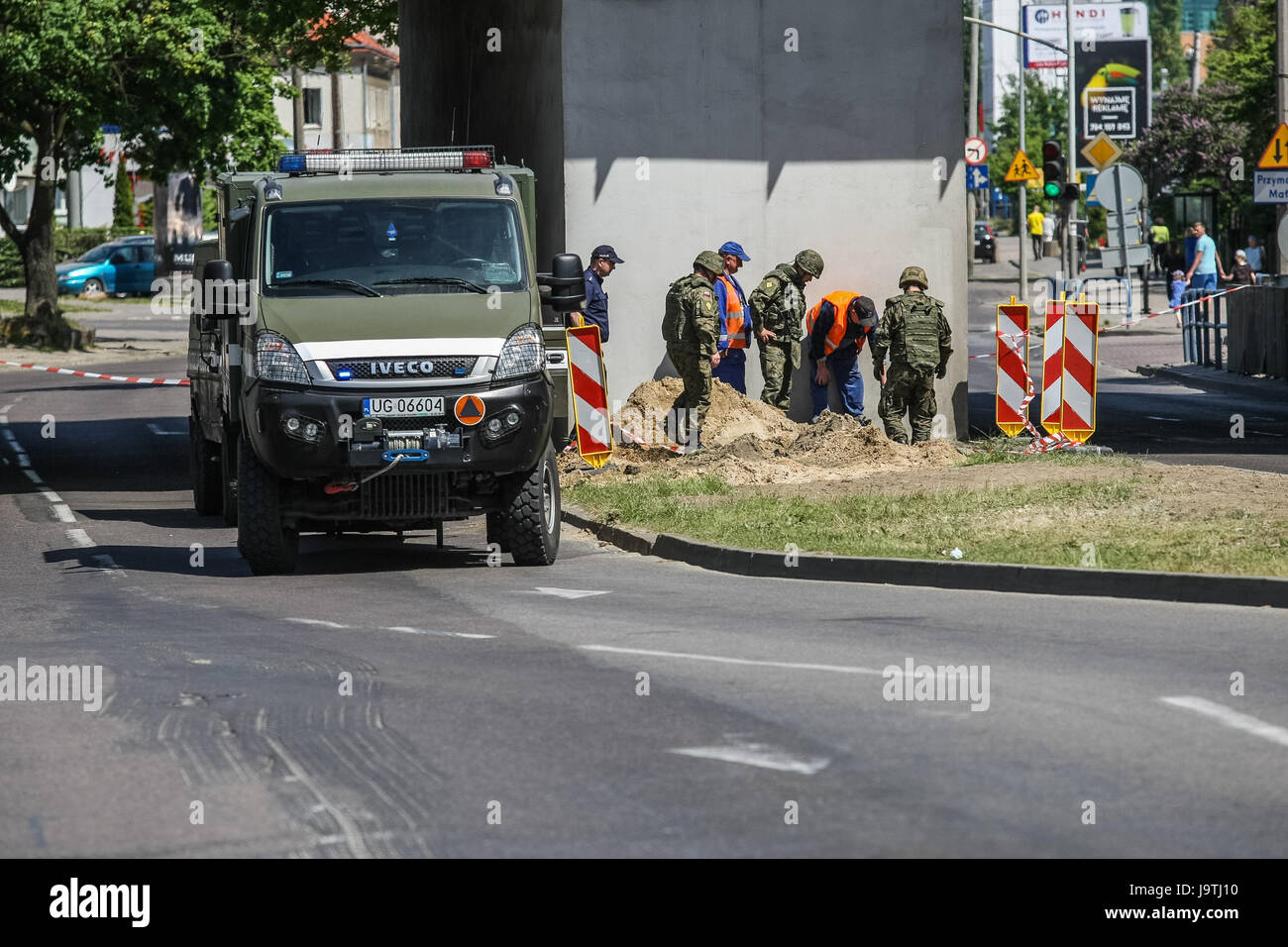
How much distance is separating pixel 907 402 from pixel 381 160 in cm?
657

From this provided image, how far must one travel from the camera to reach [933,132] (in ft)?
69.3

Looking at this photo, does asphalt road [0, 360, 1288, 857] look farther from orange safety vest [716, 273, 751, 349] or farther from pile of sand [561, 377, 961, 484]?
orange safety vest [716, 273, 751, 349]

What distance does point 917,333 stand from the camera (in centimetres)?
1891

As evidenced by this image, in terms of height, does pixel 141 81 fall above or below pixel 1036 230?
above

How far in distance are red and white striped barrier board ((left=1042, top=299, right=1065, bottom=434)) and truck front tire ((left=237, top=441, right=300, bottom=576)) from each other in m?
8.32

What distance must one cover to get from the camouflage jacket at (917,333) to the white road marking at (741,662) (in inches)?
367

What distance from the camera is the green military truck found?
1275 cm

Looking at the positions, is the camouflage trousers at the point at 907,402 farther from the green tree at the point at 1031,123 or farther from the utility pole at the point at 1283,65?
the green tree at the point at 1031,123

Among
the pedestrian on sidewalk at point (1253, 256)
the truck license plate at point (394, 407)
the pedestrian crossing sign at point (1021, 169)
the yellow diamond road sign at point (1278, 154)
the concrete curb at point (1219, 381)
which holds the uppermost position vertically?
the pedestrian crossing sign at point (1021, 169)

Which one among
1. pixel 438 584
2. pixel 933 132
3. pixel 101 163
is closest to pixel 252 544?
pixel 438 584

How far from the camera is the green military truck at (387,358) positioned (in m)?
12.8

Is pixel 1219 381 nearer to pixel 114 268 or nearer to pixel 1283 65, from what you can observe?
pixel 1283 65

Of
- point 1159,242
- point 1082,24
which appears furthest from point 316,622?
point 1082,24

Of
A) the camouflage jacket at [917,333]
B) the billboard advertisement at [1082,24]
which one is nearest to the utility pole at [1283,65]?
the camouflage jacket at [917,333]
